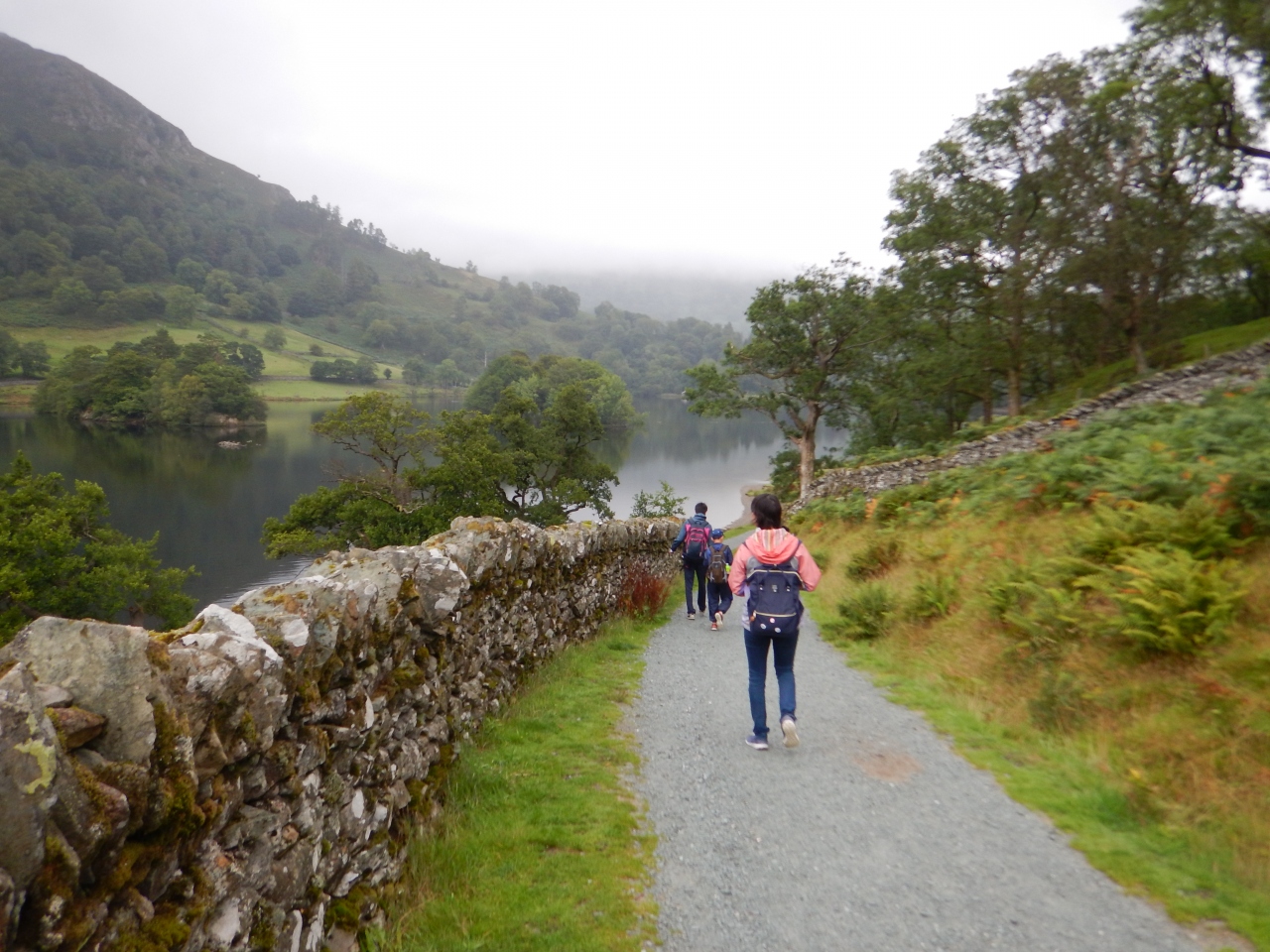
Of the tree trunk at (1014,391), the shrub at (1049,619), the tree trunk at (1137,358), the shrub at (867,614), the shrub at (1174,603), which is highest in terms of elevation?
the tree trunk at (1137,358)

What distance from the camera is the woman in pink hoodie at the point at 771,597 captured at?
5.31 metres

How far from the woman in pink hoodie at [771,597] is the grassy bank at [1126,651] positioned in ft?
5.13

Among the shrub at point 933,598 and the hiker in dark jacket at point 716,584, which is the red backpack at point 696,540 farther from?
the shrub at point 933,598

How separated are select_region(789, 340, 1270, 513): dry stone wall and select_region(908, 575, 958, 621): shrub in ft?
28.6

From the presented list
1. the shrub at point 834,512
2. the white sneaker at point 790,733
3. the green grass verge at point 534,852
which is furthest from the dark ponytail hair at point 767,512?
the shrub at point 834,512

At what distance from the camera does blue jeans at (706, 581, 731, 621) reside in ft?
36.0

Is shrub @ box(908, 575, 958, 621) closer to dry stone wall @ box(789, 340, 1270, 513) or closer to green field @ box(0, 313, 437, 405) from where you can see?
dry stone wall @ box(789, 340, 1270, 513)

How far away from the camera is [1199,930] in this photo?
10.5 feet

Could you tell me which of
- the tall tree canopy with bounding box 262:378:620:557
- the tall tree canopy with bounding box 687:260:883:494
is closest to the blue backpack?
the tall tree canopy with bounding box 687:260:883:494

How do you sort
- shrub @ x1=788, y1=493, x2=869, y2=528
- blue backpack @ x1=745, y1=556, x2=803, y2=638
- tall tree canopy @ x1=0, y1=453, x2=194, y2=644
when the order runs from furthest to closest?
tall tree canopy @ x1=0, y1=453, x2=194, y2=644, shrub @ x1=788, y1=493, x2=869, y2=528, blue backpack @ x1=745, y1=556, x2=803, y2=638

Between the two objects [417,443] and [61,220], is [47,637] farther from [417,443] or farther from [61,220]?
[61,220]

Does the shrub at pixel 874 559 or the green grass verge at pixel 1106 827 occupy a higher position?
the green grass verge at pixel 1106 827

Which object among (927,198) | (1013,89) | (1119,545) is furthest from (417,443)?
(1119,545)

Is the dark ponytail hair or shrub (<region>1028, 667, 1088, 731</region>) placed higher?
the dark ponytail hair
